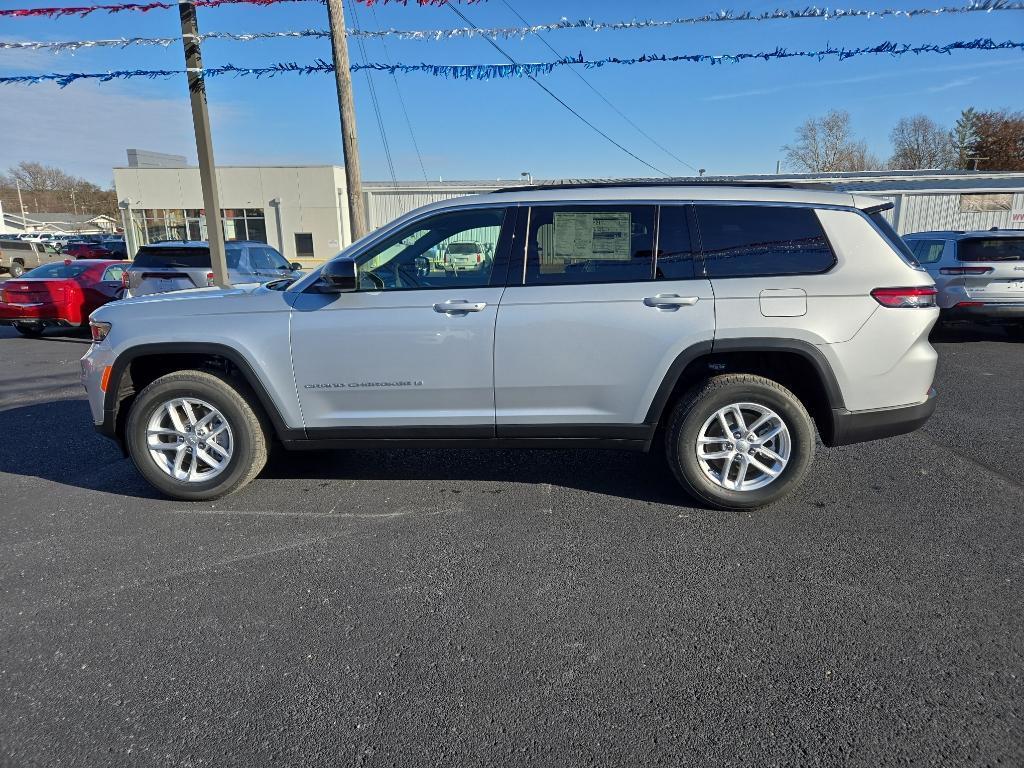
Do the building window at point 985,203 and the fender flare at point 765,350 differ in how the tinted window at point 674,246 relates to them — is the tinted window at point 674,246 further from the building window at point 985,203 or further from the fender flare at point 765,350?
the building window at point 985,203

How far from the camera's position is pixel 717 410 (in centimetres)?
368

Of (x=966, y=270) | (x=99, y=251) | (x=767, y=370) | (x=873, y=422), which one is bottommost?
(x=873, y=422)

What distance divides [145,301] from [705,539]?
12.3ft

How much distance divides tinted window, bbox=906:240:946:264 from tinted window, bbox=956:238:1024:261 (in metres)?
0.42

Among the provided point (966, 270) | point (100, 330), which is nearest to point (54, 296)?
point (100, 330)

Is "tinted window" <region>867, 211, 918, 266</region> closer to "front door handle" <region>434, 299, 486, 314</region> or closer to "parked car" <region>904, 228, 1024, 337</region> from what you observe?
"front door handle" <region>434, 299, 486, 314</region>

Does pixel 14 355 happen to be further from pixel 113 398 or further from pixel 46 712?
pixel 46 712

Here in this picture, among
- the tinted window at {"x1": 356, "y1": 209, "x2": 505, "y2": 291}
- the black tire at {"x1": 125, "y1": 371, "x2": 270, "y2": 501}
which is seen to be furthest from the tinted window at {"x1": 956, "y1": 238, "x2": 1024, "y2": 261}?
the black tire at {"x1": 125, "y1": 371, "x2": 270, "y2": 501}

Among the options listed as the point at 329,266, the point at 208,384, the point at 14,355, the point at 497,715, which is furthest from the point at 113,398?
the point at 14,355

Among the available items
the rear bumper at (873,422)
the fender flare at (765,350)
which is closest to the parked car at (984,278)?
the rear bumper at (873,422)

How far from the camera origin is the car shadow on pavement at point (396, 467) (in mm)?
4266

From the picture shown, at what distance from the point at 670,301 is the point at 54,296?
11.0 m

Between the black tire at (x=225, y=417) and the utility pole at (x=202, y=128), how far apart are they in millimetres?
4821

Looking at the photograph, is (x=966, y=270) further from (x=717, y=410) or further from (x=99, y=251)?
(x=99, y=251)
